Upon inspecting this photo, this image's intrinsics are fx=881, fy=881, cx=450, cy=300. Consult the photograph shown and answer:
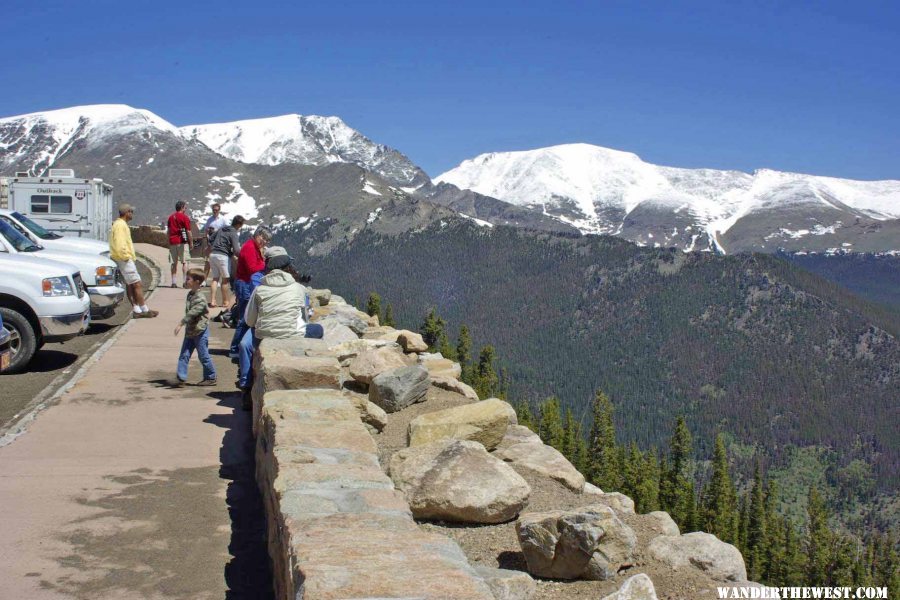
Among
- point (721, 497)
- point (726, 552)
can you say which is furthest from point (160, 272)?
point (721, 497)

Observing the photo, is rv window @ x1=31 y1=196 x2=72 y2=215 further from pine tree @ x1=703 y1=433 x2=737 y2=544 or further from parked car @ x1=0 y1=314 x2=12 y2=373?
pine tree @ x1=703 y1=433 x2=737 y2=544

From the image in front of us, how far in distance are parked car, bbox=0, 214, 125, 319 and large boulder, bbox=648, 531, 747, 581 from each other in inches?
502

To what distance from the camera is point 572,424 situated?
83375 millimetres

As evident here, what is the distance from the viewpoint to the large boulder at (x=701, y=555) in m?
7.25

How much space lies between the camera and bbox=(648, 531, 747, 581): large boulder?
23.8 ft

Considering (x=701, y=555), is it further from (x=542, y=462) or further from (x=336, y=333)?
(x=336, y=333)

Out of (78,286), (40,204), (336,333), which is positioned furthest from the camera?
(40,204)

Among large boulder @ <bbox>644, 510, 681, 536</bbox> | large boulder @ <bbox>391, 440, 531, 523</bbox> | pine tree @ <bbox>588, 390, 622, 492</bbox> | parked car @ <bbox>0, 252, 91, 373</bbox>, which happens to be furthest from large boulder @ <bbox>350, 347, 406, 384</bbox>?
pine tree @ <bbox>588, 390, 622, 492</bbox>

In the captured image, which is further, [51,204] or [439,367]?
[51,204]

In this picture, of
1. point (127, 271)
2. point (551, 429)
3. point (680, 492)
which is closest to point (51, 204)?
point (127, 271)

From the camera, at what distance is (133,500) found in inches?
299

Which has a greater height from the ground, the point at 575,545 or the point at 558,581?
the point at 575,545

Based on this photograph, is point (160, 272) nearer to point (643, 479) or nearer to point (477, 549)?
point (477, 549)

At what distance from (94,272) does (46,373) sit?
469 cm
